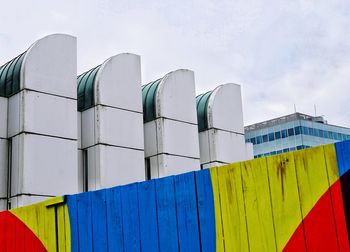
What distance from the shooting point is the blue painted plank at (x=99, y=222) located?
5637 millimetres

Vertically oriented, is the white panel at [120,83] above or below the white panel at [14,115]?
above

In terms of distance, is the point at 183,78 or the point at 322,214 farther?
the point at 183,78

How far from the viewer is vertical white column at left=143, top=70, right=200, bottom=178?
1959 centimetres

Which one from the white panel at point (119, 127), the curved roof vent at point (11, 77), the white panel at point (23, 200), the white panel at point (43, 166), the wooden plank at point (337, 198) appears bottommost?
the wooden plank at point (337, 198)

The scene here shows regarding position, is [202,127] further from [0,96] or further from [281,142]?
[281,142]

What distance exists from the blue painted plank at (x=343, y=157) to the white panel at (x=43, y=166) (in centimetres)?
1278

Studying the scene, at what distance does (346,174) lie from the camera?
380cm

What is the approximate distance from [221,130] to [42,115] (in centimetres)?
842

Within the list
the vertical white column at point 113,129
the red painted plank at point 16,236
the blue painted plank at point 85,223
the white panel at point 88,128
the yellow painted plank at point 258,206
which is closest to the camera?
the yellow painted plank at point 258,206

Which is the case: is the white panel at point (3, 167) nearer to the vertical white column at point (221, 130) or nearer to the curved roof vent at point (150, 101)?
the curved roof vent at point (150, 101)

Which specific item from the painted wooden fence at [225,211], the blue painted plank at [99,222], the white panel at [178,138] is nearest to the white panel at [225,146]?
the white panel at [178,138]

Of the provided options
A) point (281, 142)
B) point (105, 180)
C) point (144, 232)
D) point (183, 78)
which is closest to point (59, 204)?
point (144, 232)

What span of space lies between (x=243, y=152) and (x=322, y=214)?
745 inches

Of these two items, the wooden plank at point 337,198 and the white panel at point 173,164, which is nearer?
the wooden plank at point 337,198
